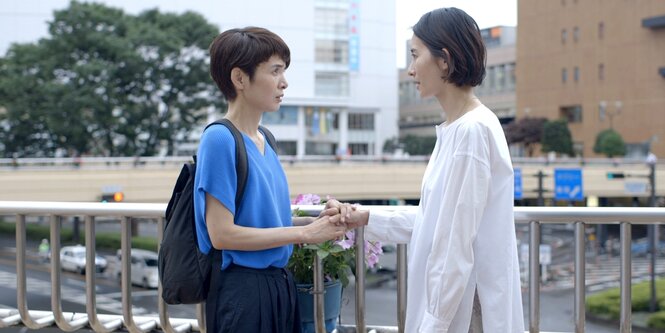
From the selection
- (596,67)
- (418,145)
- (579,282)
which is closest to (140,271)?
(579,282)

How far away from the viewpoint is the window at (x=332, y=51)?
60.3 m

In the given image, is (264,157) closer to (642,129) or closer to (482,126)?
(482,126)

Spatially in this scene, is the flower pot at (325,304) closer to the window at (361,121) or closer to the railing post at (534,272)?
the railing post at (534,272)

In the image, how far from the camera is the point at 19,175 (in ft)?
90.4

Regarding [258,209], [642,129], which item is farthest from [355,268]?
[642,129]

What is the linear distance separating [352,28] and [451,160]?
2375 inches

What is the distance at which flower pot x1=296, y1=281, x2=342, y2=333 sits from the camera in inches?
123

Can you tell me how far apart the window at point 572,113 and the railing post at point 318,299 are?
54.0 metres

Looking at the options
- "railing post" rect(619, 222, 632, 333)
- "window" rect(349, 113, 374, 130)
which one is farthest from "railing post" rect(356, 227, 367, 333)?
"window" rect(349, 113, 374, 130)

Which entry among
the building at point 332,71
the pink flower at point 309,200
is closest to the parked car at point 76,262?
the pink flower at point 309,200

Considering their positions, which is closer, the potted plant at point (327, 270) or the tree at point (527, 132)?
the potted plant at point (327, 270)

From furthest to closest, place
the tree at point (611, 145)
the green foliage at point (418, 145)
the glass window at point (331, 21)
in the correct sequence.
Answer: the glass window at point (331, 21) → the green foliage at point (418, 145) → the tree at point (611, 145)

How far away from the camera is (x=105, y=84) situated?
3334cm

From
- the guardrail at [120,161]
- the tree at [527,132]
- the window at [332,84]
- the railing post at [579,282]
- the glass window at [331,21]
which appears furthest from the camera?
the window at [332,84]
